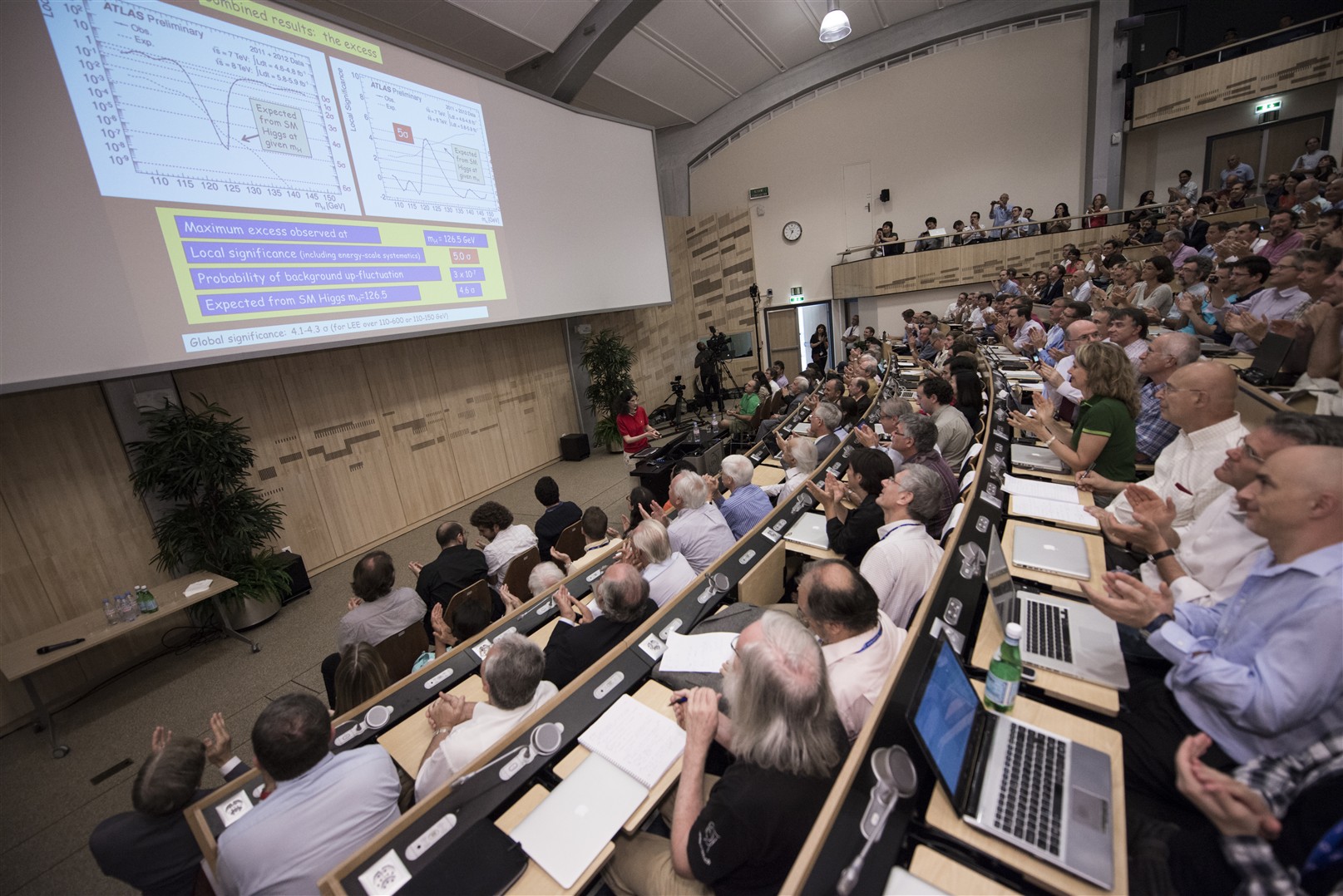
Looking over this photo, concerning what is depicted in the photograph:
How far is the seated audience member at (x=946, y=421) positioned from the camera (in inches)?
150

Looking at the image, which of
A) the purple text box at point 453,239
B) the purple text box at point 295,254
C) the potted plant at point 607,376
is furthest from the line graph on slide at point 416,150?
the potted plant at point 607,376

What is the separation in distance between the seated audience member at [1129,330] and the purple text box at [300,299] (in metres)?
5.84

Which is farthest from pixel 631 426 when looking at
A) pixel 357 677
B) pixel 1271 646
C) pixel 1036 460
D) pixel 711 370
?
pixel 1271 646

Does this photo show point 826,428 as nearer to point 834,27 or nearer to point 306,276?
point 306,276

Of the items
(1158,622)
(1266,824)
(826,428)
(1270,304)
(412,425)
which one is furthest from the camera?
(412,425)

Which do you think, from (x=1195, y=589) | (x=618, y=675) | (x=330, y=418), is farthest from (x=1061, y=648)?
(x=330, y=418)

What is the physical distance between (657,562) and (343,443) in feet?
15.1

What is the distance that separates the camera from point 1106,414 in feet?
8.82

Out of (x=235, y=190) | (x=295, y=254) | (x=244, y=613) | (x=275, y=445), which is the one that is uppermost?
(x=235, y=190)

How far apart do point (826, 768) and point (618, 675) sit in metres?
0.85

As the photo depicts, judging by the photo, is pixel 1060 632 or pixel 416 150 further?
pixel 416 150

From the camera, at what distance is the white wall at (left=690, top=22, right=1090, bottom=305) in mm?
9734

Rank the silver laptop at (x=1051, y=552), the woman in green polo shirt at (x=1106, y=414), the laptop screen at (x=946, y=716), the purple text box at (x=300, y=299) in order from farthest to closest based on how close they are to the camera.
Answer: the purple text box at (x=300, y=299) → the woman in green polo shirt at (x=1106, y=414) → the silver laptop at (x=1051, y=552) → the laptop screen at (x=946, y=716)

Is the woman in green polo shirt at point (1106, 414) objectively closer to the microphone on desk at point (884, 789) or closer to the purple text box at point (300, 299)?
the microphone on desk at point (884, 789)
